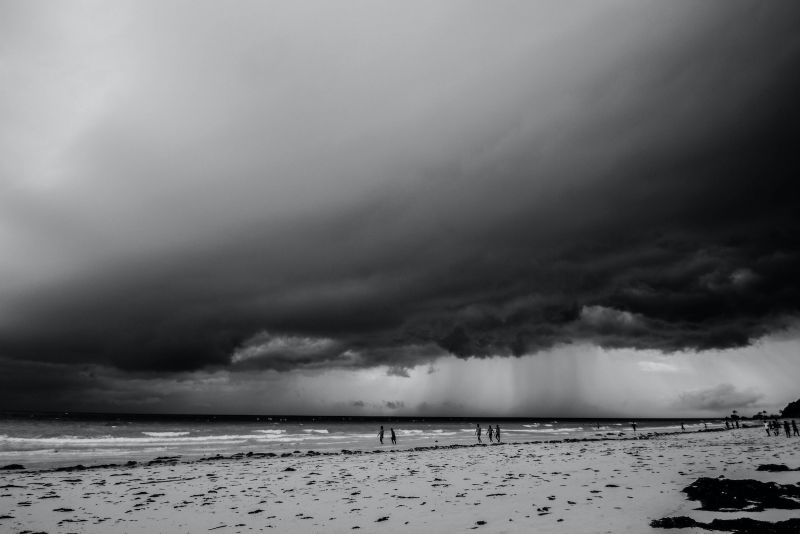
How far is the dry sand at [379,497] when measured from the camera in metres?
12.3

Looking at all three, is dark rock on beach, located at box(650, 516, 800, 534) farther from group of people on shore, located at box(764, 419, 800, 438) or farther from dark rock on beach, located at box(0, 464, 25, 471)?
group of people on shore, located at box(764, 419, 800, 438)

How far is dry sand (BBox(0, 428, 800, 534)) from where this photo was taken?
483 inches

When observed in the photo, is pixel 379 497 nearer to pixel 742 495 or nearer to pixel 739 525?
pixel 739 525

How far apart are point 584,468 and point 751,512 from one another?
12574 millimetres

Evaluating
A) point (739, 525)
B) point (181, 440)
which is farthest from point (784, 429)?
point (181, 440)

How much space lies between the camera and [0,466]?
31.0 metres

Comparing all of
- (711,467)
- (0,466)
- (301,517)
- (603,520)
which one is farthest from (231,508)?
(0,466)

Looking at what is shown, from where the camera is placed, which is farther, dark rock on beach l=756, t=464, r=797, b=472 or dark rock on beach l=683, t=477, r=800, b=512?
dark rock on beach l=756, t=464, r=797, b=472

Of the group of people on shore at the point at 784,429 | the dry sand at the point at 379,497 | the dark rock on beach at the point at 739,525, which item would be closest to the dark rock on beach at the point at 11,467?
the dry sand at the point at 379,497

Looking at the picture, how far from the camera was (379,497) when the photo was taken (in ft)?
54.9

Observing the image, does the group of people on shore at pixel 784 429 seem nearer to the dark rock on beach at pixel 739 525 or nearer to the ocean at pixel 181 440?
the ocean at pixel 181 440

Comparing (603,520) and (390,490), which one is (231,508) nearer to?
(390,490)

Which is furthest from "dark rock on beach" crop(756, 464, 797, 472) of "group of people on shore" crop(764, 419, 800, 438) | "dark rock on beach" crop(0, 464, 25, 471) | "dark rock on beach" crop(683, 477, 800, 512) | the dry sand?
"dark rock on beach" crop(0, 464, 25, 471)

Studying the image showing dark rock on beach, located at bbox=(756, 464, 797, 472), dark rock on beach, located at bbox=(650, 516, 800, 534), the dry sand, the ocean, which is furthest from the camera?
the ocean
